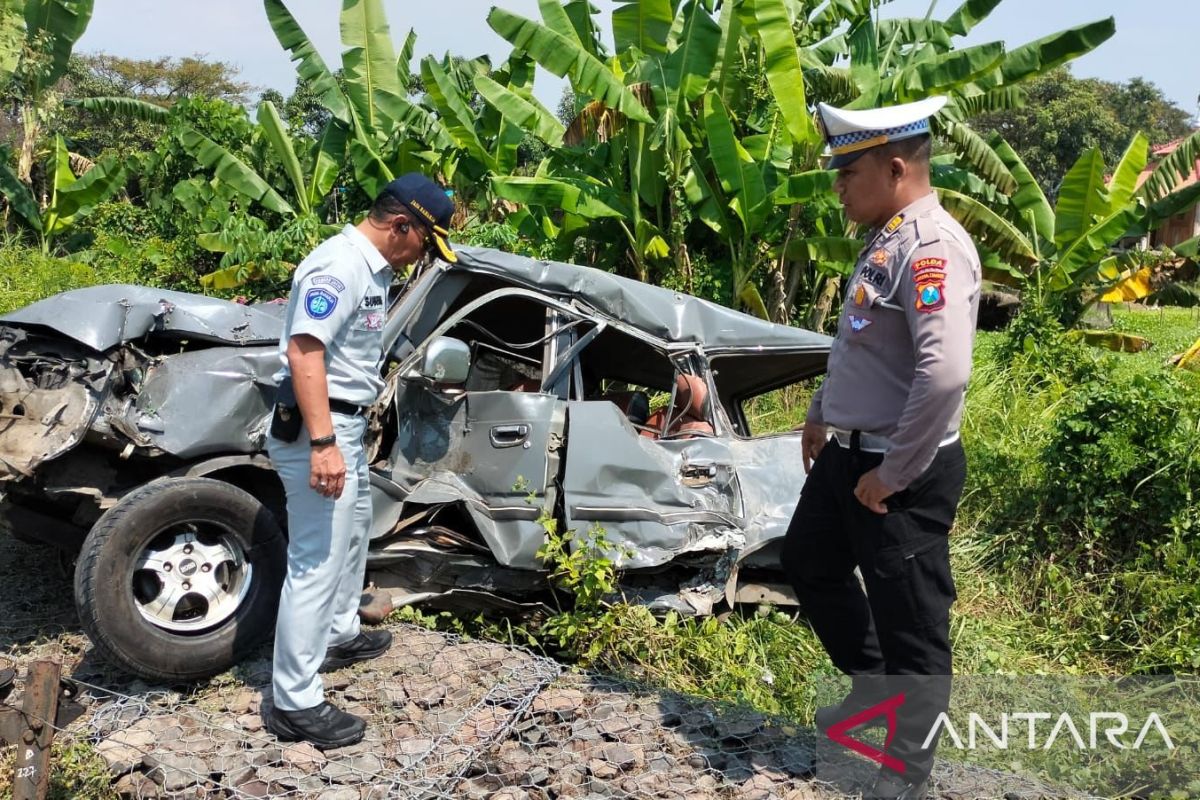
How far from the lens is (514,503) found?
168 inches

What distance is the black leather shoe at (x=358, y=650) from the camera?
3861mm

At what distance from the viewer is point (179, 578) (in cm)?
376

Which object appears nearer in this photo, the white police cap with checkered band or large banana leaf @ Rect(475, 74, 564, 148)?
the white police cap with checkered band

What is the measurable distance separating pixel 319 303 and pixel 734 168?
642 cm

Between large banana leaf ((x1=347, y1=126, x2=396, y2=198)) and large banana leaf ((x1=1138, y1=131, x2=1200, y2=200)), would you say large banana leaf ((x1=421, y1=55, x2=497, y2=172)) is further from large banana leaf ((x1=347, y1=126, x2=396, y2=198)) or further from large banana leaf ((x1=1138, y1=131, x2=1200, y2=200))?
large banana leaf ((x1=1138, y1=131, x2=1200, y2=200))

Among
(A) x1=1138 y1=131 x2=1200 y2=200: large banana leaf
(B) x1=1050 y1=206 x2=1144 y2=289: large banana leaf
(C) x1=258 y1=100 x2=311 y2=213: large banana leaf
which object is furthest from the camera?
(C) x1=258 y1=100 x2=311 y2=213: large banana leaf

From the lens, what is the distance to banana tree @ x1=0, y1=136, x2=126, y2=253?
43.1 feet

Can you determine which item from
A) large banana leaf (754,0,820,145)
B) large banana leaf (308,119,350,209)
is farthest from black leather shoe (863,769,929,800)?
large banana leaf (308,119,350,209)

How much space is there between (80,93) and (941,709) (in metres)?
28.0

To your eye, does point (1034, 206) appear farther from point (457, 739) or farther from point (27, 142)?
point (27, 142)

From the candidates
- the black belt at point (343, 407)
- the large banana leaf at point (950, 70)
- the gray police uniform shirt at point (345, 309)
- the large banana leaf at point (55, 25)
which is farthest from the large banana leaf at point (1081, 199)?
the large banana leaf at point (55, 25)

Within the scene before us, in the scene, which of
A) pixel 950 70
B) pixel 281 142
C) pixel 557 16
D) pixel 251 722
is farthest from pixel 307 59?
pixel 251 722

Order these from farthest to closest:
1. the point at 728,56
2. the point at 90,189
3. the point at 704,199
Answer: the point at 90,189
the point at 704,199
the point at 728,56

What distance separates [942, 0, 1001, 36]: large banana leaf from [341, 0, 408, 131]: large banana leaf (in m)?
5.76
